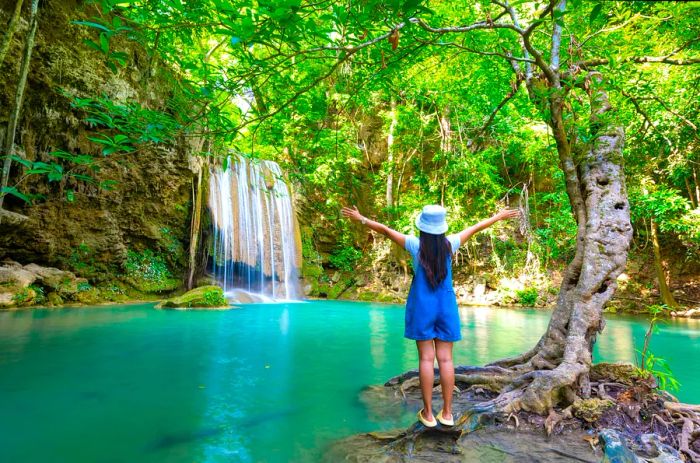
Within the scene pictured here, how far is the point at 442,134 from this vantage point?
14062 mm

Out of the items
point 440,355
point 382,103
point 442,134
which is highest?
point 382,103

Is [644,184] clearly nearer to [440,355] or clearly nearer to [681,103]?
[681,103]

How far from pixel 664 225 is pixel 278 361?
10839 millimetres

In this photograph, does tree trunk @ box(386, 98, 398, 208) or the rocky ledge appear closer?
the rocky ledge

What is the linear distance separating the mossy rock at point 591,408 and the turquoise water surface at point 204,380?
3.95 feet

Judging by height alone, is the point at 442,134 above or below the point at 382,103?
below

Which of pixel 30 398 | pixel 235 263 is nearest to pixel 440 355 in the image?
pixel 30 398

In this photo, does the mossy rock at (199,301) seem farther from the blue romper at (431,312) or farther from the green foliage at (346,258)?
the blue romper at (431,312)

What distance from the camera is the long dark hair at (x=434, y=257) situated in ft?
8.62

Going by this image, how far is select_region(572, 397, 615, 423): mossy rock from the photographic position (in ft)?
9.10

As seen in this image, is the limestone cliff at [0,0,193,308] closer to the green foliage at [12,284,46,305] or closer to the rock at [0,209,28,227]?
the rock at [0,209,28,227]

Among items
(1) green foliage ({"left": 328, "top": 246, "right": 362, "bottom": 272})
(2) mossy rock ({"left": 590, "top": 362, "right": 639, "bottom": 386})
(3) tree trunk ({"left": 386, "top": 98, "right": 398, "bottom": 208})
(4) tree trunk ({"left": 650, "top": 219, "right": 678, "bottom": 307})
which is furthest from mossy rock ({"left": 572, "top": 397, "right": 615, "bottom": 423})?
(1) green foliage ({"left": 328, "top": 246, "right": 362, "bottom": 272})

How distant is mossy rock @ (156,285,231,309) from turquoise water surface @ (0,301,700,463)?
8.22ft

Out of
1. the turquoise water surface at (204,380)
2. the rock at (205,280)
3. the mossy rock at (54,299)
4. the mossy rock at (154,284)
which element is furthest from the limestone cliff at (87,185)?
the turquoise water surface at (204,380)
